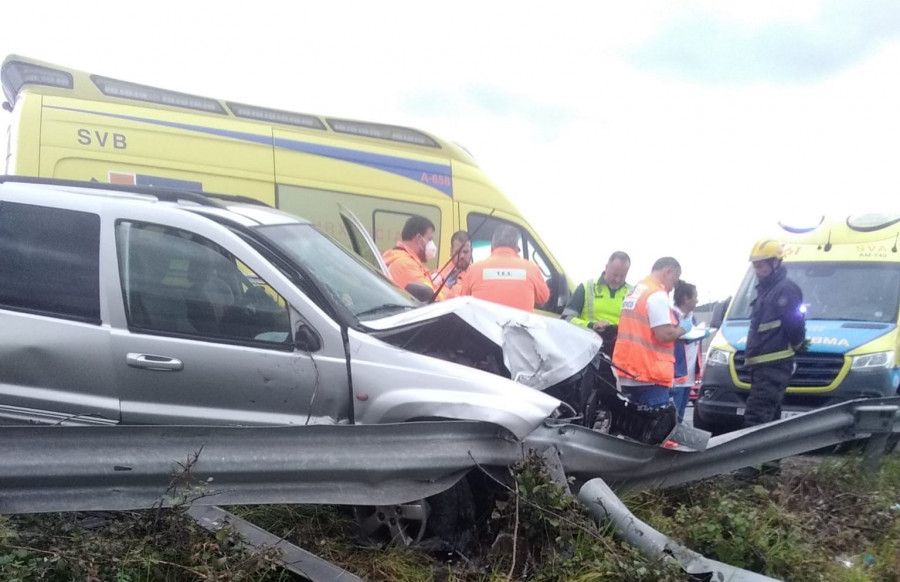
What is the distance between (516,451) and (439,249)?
494 cm

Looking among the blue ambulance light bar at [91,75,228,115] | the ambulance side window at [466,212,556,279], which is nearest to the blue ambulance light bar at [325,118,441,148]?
the ambulance side window at [466,212,556,279]

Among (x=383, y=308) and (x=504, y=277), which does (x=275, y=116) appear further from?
(x=383, y=308)

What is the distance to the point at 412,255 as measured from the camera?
616 cm

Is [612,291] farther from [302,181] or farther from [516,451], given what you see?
[516,451]

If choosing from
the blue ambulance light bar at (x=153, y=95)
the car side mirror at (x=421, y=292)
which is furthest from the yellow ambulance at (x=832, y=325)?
the blue ambulance light bar at (x=153, y=95)

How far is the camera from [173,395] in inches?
143

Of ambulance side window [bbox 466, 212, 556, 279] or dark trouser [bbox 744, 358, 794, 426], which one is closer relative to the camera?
dark trouser [bbox 744, 358, 794, 426]

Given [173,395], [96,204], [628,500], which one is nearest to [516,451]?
[628,500]

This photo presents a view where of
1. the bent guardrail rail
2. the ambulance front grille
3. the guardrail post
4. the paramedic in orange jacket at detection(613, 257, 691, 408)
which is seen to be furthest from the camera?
the ambulance front grille

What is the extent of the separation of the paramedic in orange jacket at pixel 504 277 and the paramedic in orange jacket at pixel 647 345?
73cm

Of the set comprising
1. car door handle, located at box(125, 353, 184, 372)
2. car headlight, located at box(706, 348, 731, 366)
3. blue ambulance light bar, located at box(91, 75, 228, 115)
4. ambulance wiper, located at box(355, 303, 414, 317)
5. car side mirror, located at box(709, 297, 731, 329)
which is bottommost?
car headlight, located at box(706, 348, 731, 366)

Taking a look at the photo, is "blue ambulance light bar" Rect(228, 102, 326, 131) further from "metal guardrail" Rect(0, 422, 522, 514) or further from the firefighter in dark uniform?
"metal guardrail" Rect(0, 422, 522, 514)

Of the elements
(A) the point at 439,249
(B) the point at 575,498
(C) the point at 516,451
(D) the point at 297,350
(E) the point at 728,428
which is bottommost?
(E) the point at 728,428

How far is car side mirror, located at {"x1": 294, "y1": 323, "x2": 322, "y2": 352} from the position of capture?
3.58 metres
